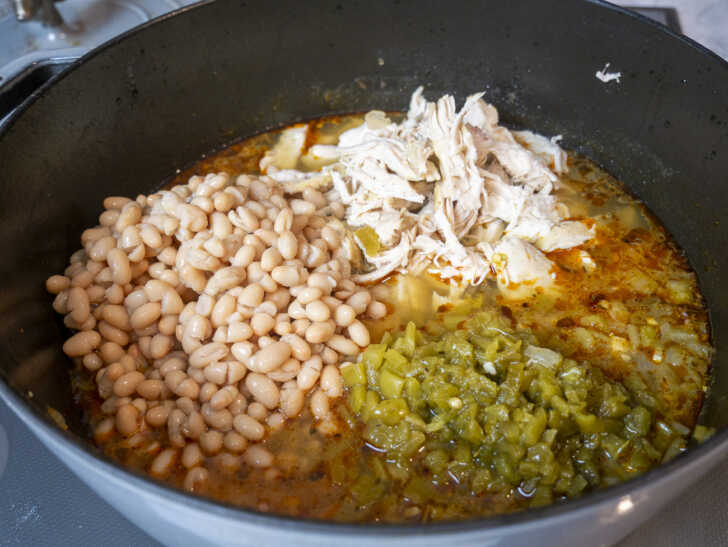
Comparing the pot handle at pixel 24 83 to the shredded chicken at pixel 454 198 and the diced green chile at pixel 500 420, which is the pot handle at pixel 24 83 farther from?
the diced green chile at pixel 500 420

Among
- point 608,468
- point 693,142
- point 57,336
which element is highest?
point 693,142

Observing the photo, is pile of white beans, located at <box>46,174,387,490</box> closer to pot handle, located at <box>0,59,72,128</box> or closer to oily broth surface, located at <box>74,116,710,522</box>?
oily broth surface, located at <box>74,116,710,522</box>

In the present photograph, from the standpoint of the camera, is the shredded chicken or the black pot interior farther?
the shredded chicken

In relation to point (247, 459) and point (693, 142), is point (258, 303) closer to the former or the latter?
point (247, 459)

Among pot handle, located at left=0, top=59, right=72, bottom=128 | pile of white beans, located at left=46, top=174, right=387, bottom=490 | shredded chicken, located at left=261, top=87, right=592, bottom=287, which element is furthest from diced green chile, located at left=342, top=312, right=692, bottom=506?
pot handle, located at left=0, top=59, right=72, bottom=128

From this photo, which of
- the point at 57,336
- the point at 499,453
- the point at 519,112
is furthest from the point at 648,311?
the point at 57,336
